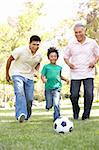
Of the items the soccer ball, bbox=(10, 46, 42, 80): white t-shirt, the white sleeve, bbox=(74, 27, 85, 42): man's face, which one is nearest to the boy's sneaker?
bbox=(10, 46, 42, 80): white t-shirt

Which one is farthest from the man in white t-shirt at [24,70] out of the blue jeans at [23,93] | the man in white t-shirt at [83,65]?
the man in white t-shirt at [83,65]

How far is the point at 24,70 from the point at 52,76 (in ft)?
2.12

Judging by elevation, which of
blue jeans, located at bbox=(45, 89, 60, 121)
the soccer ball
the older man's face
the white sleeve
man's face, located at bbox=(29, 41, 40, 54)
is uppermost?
the older man's face

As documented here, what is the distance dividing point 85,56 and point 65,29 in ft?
80.7

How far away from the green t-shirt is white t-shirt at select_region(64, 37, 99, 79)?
360 mm

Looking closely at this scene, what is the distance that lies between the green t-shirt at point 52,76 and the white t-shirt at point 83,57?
360mm

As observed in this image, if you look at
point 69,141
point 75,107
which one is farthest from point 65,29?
point 69,141

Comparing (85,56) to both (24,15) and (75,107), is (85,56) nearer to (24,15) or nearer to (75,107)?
(75,107)

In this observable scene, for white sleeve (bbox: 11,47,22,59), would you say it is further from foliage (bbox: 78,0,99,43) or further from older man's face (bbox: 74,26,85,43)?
foliage (bbox: 78,0,99,43)

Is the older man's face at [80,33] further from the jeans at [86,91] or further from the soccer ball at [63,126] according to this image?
the soccer ball at [63,126]

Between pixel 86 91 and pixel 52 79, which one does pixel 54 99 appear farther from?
pixel 86 91

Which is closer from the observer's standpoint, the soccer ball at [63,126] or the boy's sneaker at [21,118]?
the soccer ball at [63,126]

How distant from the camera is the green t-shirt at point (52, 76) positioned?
30.3 ft

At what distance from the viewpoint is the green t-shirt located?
30.3 ft
